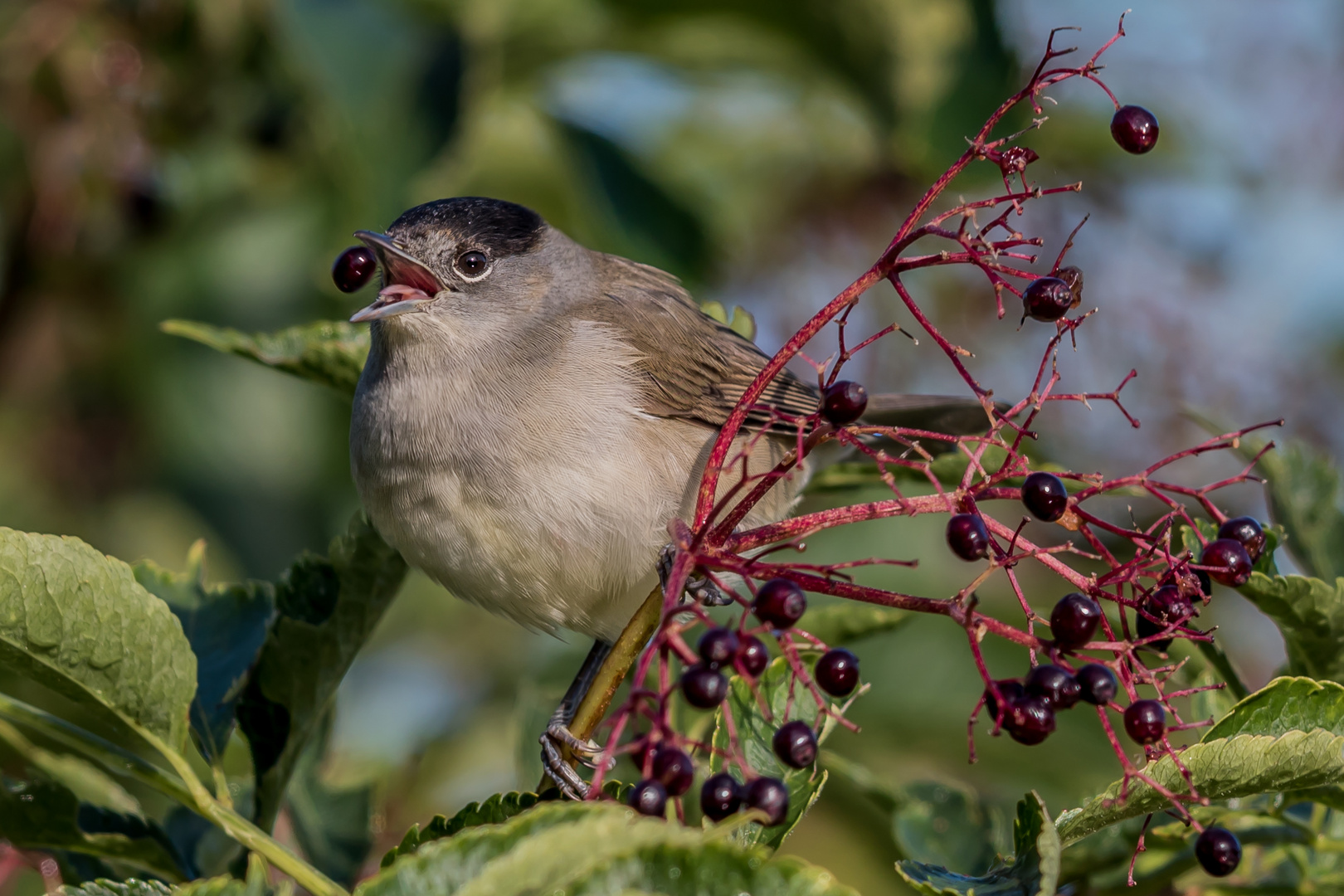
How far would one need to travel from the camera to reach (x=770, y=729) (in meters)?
2.20

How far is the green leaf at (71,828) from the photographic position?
233cm

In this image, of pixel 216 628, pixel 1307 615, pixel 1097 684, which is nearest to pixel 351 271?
pixel 216 628

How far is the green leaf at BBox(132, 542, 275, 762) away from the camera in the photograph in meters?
2.43

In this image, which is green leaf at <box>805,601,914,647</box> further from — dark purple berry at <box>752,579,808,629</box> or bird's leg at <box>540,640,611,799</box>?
dark purple berry at <box>752,579,808,629</box>

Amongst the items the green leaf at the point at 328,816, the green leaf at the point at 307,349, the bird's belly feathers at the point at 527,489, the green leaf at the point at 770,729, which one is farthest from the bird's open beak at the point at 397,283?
the green leaf at the point at 770,729

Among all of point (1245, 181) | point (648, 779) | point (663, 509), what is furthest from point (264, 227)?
point (1245, 181)

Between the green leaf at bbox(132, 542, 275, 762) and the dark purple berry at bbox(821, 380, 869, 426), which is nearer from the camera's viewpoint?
the dark purple berry at bbox(821, 380, 869, 426)

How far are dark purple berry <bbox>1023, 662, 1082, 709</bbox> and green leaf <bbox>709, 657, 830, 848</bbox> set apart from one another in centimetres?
39

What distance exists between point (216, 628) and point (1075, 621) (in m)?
1.66

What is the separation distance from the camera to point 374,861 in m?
3.85

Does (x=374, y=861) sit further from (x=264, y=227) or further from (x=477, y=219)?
(x=264, y=227)

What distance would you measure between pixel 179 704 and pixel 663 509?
52.2 inches

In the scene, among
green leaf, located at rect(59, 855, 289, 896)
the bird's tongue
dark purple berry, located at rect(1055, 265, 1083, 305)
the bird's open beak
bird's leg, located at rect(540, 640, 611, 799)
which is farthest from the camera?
the bird's tongue

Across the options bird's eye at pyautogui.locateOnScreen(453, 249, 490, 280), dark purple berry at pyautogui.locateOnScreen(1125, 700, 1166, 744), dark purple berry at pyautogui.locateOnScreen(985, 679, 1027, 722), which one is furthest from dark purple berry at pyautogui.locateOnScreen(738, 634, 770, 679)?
bird's eye at pyautogui.locateOnScreen(453, 249, 490, 280)
